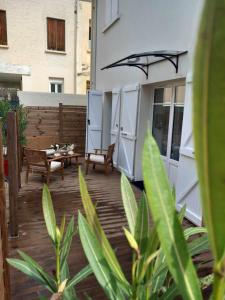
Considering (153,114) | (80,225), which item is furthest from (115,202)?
(80,225)

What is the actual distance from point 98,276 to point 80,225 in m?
0.17

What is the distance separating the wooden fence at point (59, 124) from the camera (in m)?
7.95

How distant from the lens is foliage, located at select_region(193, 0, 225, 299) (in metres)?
0.37

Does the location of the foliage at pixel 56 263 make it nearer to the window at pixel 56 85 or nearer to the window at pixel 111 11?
the window at pixel 111 11

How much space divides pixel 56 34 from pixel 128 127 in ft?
25.5

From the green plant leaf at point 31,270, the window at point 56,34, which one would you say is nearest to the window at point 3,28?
the window at point 56,34

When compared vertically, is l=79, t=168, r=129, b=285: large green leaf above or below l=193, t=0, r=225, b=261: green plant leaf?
below

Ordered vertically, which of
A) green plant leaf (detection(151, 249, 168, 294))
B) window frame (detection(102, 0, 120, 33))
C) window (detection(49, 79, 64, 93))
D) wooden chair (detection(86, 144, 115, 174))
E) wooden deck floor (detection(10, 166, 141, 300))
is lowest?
wooden deck floor (detection(10, 166, 141, 300))

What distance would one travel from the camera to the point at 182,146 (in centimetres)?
385

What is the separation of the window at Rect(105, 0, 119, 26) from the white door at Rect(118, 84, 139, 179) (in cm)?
225

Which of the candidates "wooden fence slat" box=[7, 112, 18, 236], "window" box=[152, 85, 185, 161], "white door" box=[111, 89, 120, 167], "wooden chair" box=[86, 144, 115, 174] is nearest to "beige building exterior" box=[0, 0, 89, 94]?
"white door" box=[111, 89, 120, 167]

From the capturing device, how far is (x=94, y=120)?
764 cm

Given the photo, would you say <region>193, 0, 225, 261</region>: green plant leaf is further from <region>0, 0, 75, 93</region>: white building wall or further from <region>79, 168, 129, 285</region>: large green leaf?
<region>0, 0, 75, 93</region>: white building wall

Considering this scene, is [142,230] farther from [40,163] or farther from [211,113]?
[40,163]
